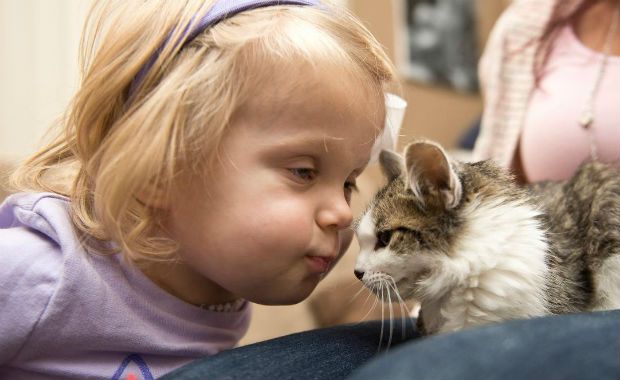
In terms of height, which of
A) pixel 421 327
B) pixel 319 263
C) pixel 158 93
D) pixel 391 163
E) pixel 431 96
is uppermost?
pixel 158 93

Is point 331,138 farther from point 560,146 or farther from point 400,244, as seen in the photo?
point 560,146

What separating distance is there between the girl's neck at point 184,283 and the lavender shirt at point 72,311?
0.02 metres

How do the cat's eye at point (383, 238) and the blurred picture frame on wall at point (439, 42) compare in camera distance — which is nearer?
the cat's eye at point (383, 238)

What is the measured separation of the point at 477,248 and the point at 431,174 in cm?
13

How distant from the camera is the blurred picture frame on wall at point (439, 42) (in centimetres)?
316

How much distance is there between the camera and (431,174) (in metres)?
0.97

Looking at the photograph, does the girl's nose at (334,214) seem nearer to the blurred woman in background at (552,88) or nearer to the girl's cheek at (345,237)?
the girl's cheek at (345,237)

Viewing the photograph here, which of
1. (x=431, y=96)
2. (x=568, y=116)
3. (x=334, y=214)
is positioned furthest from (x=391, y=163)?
(x=431, y=96)

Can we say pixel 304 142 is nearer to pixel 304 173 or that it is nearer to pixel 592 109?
pixel 304 173

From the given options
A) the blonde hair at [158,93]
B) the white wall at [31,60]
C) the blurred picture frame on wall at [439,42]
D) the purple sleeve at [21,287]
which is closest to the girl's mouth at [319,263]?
the blonde hair at [158,93]

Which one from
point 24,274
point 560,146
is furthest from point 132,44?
point 560,146

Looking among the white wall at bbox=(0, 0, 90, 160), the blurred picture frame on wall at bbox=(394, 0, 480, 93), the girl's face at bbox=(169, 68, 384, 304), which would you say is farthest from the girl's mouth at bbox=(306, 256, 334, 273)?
the blurred picture frame on wall at bbox=(394, 0, 480, 93)

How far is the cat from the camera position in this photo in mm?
926

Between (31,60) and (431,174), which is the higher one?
(431,174)
